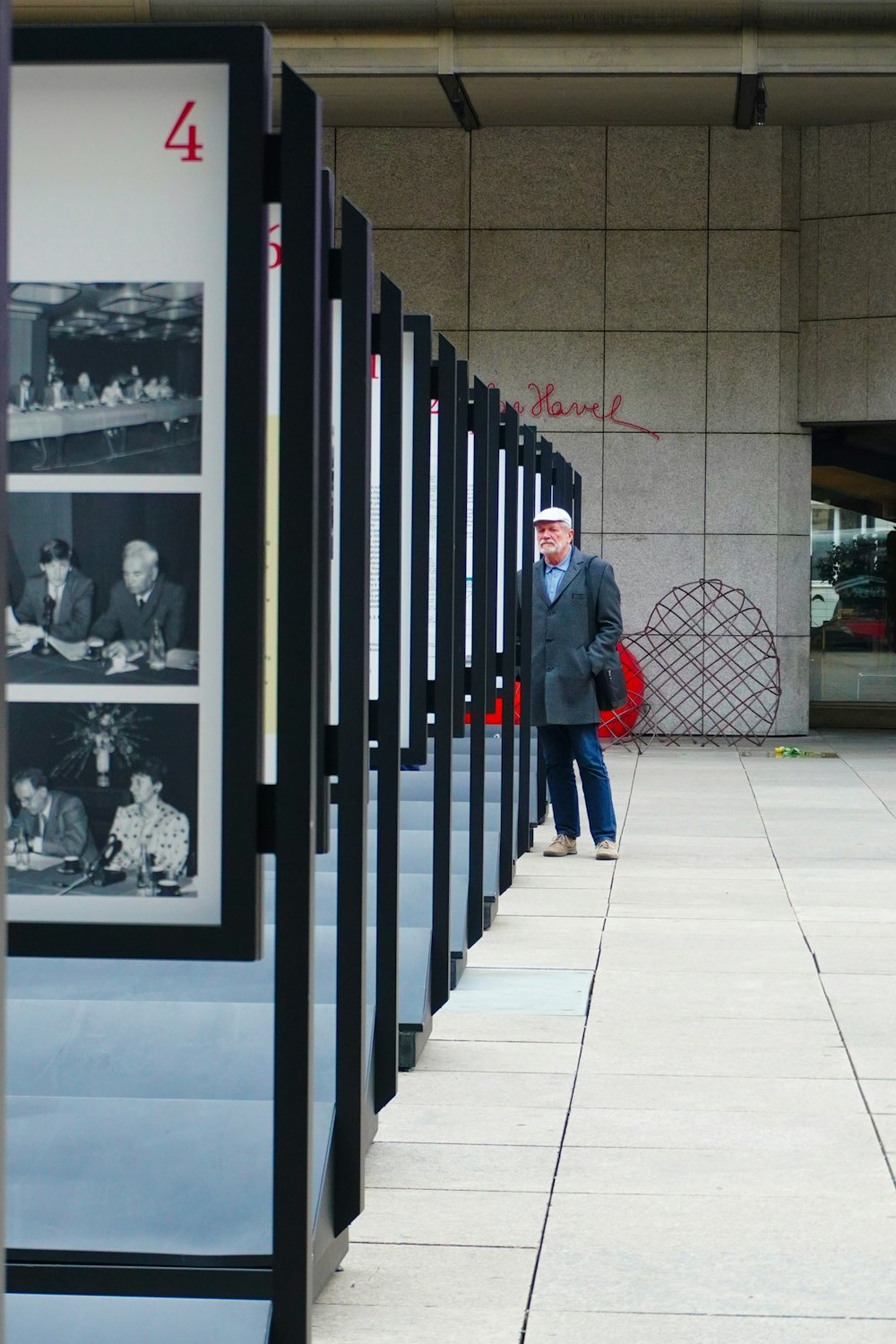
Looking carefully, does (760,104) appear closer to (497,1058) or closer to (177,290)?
(497,1058)

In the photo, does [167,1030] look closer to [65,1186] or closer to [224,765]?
[65,1186]

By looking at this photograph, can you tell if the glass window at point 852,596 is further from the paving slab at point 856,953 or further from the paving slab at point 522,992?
the paving slab at point 522,992

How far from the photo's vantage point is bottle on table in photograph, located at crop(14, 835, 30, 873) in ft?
9.04

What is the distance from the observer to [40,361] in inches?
108

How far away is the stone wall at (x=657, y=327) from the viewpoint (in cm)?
1856

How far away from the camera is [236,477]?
9.03 feet

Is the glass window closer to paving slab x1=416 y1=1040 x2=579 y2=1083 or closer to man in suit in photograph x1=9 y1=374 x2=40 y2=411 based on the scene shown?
paving slab x1=416 y1=1040 x2=579 y2=1083

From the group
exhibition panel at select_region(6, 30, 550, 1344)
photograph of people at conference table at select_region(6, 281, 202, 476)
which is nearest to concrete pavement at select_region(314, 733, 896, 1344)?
exhibition panel at select_region(6, 30, 550, 1344)

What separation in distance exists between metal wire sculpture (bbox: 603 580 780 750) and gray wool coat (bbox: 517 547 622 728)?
334 inches

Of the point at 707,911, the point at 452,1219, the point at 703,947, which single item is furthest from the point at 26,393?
the point at 707,911

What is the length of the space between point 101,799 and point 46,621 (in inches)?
11.6

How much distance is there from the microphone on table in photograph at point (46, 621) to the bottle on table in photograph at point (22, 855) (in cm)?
30

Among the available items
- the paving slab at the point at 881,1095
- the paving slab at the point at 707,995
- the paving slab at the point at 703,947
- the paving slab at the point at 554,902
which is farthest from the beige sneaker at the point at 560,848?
the paving slab at the point at 881,1095

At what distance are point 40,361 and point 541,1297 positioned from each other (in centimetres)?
212
